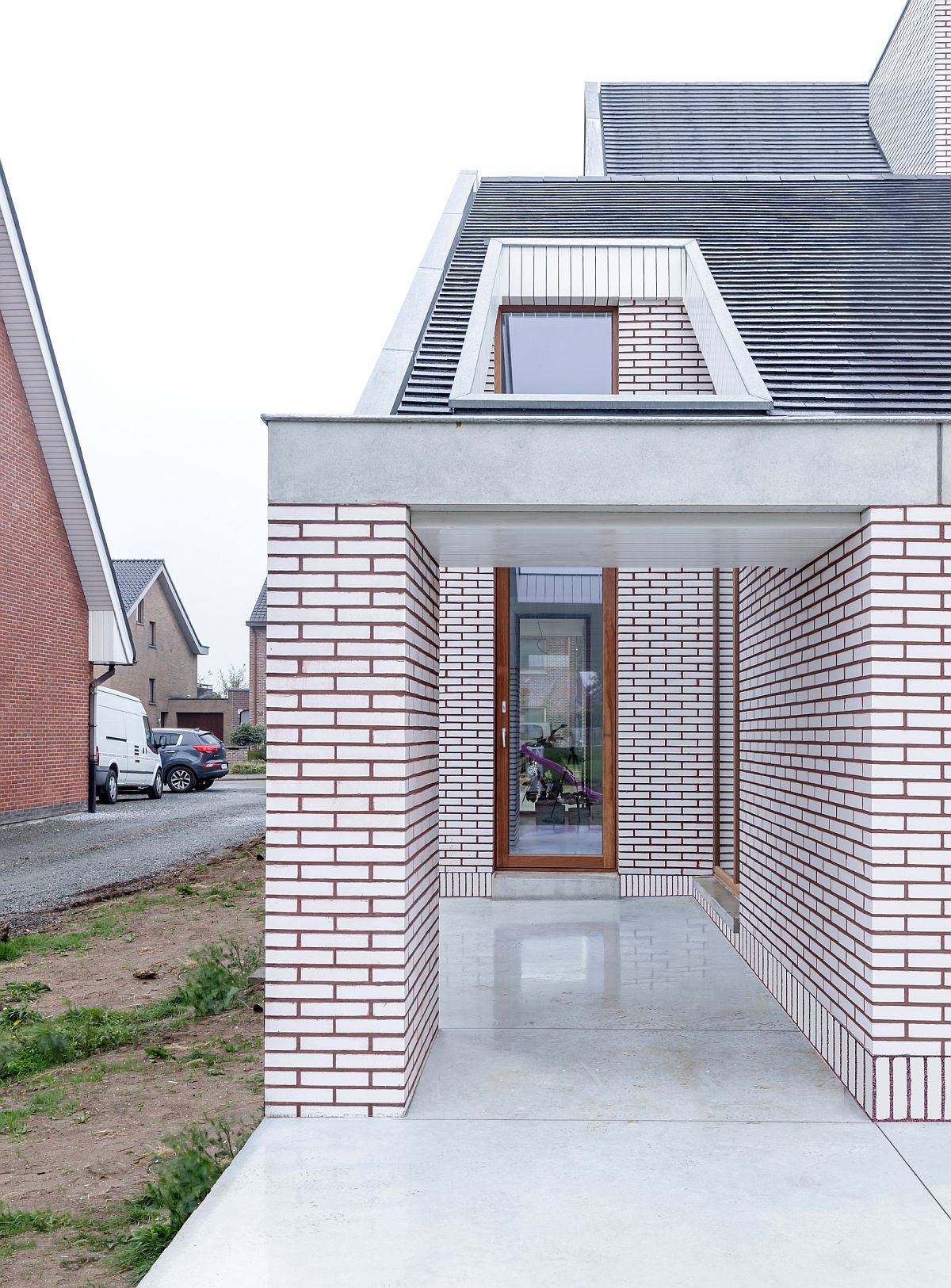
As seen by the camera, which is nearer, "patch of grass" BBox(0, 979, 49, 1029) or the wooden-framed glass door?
"patch of grass" BBox(0, 979, 49, 1029)

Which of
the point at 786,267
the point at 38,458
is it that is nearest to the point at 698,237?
the point at 786,267

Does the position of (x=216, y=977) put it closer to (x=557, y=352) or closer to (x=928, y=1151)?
(x=928, y=1151)

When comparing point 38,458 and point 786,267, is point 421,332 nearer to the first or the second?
point 786,267

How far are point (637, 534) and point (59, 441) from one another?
1797 cm

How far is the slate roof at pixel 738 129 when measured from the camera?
14.8 m

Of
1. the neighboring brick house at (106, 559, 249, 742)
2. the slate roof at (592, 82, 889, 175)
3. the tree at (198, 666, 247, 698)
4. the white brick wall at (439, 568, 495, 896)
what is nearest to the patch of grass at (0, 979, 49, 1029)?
the white brick wall at (439, 568, 495, 896)

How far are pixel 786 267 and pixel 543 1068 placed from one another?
6295 millimetres

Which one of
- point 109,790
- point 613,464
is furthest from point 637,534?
point 109,790

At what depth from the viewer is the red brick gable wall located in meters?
19.0

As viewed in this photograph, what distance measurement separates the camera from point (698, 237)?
31.8ft

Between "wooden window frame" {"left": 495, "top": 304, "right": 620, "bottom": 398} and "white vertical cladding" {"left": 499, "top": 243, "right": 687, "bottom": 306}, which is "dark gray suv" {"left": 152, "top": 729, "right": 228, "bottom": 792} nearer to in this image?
"wooden window frame" {"left": 495, "top": 304, "right": 620, "bottom": 398}

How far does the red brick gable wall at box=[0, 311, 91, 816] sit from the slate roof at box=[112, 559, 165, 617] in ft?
54.2

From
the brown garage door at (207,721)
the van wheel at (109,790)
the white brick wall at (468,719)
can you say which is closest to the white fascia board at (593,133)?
the white brick wall at (468,719)

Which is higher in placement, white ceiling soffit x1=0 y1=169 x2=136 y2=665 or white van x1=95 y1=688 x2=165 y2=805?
white ceiling soffit x1=0 y1=169 x2=136 y2=665
